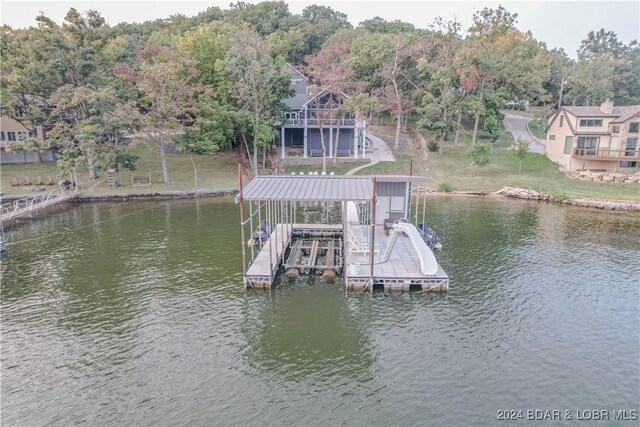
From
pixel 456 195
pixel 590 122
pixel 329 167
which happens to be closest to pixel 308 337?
pixel 456 195

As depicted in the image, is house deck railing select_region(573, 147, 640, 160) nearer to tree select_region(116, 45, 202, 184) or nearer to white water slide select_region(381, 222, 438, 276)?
white water slide select_region(381, 222, 438, 276)

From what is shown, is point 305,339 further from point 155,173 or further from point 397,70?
point 397,70

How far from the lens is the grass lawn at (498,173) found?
4412cm

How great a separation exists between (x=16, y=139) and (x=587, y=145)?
69608 millimetres

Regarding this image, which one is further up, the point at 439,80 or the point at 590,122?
the point at 439,80

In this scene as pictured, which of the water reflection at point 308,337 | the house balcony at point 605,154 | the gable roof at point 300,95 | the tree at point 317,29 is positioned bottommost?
the water reflection at point 308,337

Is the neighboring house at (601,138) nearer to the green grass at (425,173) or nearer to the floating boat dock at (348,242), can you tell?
the green grass at (425,173)

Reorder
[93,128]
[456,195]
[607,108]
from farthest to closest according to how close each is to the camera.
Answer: [607,108] → [456,195] → [93,128]

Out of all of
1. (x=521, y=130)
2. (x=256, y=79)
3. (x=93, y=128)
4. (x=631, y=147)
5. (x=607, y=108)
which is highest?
(x=256, y=79)

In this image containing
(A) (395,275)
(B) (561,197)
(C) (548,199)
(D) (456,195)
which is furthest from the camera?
(D) (456,195)

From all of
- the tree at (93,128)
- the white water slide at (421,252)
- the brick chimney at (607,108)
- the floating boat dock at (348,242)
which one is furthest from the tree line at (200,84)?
the white water slide at (421,252)

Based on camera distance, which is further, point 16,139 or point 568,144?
point 16,139

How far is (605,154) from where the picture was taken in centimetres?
4997

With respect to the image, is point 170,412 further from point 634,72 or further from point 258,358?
point 634,72
